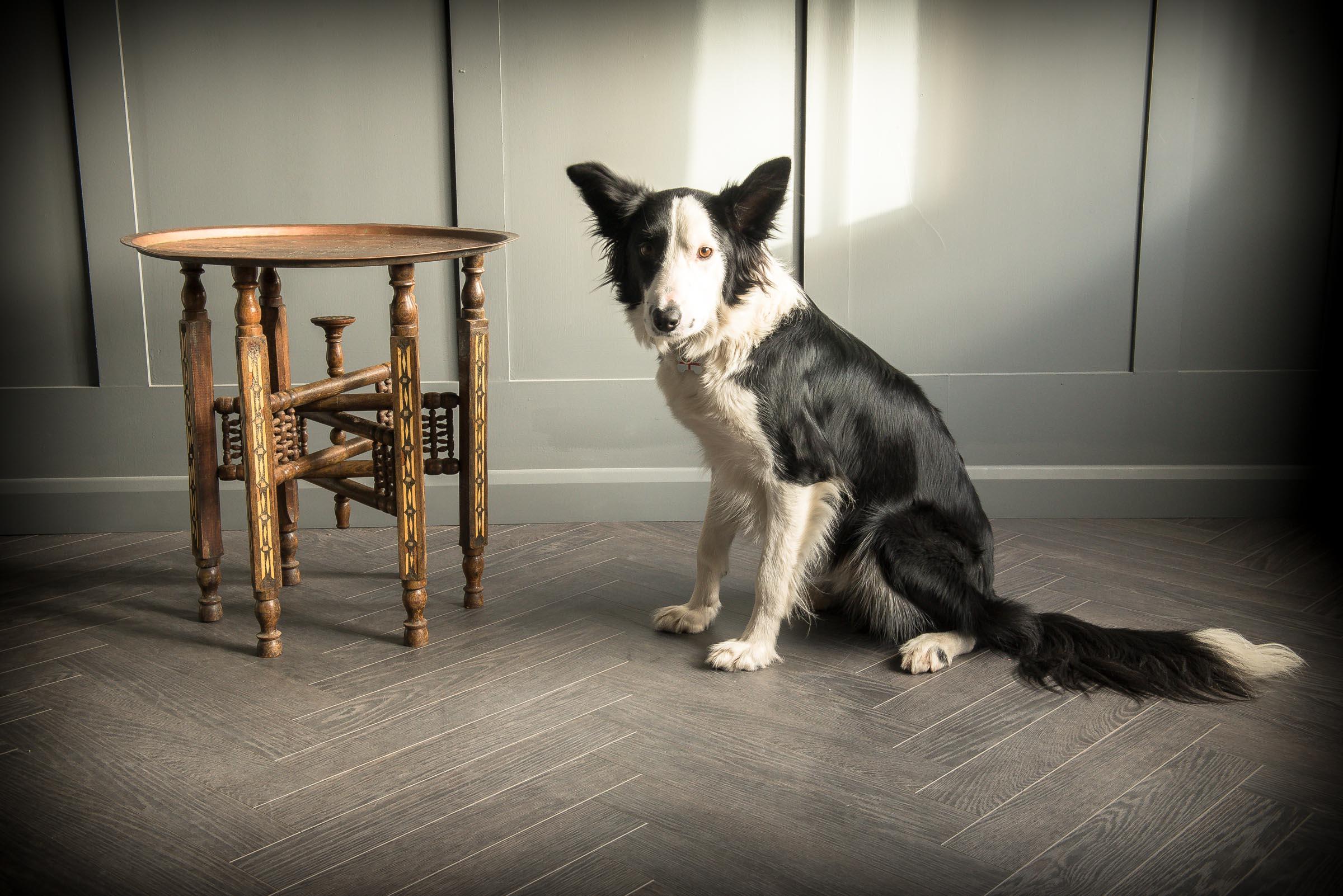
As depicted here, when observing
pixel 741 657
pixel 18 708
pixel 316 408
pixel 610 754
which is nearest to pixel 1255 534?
pixel 741 657

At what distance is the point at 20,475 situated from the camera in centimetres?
334

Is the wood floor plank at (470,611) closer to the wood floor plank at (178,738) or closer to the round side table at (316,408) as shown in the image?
the round side table at (316,408)

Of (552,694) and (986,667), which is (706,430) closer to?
(552,694)

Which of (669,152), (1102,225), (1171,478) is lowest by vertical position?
(1171,478)

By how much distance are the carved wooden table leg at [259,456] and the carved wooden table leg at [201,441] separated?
0.15 meters

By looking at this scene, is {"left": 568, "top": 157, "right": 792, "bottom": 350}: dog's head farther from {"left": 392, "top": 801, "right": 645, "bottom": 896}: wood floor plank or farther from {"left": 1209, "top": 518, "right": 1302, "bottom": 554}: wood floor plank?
{"left": 1209, "top": 518, "right": 1302, "bottom": 554}: wood floor plank

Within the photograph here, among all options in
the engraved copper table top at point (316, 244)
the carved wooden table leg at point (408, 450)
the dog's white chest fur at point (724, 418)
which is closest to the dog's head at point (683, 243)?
the dog's white chest fur at point (724, 418)

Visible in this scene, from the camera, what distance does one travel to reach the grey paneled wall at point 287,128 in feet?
10.4

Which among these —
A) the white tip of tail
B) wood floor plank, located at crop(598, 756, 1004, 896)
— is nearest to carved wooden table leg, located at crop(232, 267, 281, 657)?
wood floor plank, located at crop(598, 756, 1004, 896)

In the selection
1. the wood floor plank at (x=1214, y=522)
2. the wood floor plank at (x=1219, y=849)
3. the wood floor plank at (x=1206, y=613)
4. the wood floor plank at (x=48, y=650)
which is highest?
the wood floor plank at (x=1214, y=522)

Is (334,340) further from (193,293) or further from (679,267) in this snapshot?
(679,267)

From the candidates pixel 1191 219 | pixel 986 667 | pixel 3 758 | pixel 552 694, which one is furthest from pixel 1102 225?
pixel 3 758

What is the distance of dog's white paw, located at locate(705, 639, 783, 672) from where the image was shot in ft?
7.75

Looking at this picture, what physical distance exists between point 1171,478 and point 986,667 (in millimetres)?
1517
